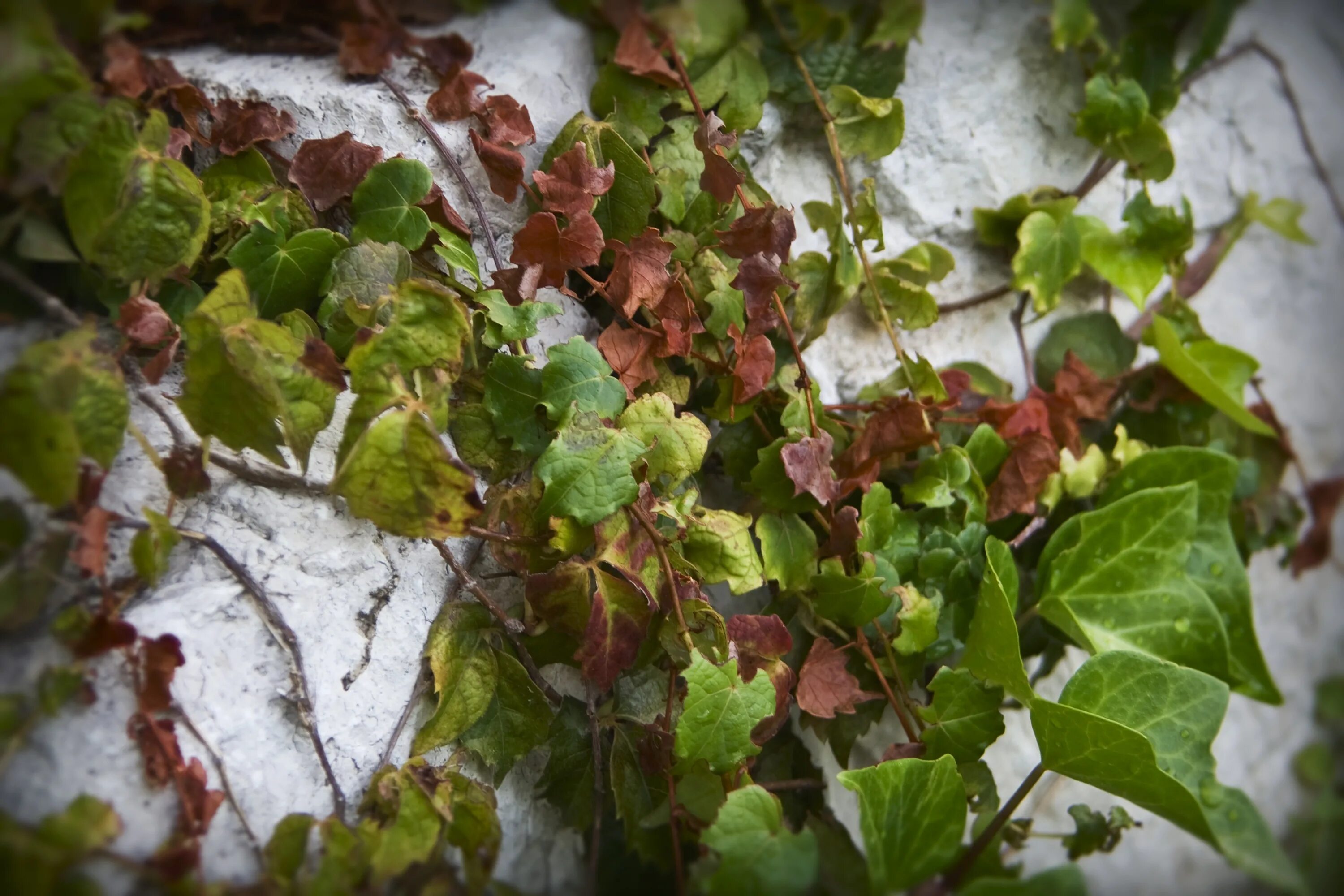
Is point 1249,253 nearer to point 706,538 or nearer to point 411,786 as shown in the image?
point 706,538

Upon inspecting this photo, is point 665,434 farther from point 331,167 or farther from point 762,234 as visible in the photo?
point 331,167

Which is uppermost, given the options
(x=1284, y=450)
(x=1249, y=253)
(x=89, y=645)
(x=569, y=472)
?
(x=1249, y=253)

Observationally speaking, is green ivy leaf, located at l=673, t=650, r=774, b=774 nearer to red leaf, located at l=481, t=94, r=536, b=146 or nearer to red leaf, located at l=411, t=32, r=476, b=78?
red leaf, located at l=481, t=94, r=536, b=146

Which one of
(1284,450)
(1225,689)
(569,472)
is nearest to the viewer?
(569,472)

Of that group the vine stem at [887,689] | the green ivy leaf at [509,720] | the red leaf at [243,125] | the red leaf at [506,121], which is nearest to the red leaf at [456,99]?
the red leaf at [506,121]

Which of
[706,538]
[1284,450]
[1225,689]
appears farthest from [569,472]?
[1284,450]

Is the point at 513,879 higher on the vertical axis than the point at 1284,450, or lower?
lower

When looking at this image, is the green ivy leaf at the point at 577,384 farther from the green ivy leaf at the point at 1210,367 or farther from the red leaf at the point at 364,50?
the green ivy leaf at the point at 1210,367
